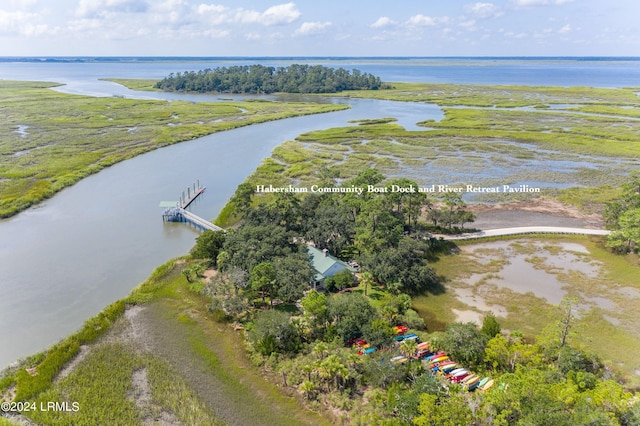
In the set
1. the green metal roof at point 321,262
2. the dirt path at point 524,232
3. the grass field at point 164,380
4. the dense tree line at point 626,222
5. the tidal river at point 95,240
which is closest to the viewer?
the grass field at point 164,380

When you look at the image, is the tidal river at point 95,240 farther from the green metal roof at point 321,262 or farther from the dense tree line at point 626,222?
the dense tree line at point 626,222

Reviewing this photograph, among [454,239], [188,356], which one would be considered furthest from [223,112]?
[188,356]

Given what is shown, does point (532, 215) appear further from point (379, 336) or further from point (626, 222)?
point (379, 336)

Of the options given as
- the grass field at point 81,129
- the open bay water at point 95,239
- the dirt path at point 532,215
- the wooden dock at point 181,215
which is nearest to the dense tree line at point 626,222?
the dirt path at point 532,215

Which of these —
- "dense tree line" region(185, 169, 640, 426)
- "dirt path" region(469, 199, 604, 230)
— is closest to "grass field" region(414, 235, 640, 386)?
"dense tree line" region(185, 169, 640, 426)

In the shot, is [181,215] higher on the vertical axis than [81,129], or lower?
lower

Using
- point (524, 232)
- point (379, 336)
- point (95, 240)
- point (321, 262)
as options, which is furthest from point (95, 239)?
point (524, 232)

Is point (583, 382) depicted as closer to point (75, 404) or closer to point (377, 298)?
point (377, 298)

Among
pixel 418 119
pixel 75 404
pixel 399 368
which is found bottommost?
pixel 75 404

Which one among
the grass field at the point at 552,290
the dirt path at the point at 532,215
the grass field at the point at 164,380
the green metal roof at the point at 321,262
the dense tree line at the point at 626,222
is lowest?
the grass field at the point at 164,380
